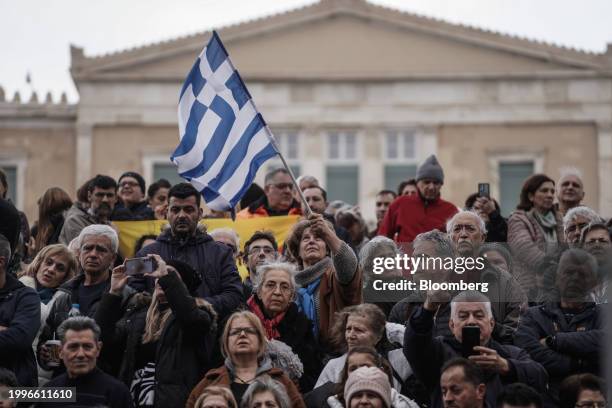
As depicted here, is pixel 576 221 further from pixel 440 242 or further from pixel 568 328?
pixel 568 328

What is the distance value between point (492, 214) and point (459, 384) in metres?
4.86

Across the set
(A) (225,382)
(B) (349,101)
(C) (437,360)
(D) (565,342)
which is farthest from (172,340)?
(B) (349,101)

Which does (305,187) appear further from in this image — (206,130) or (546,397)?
(546,397)

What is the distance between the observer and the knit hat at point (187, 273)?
43.1ft

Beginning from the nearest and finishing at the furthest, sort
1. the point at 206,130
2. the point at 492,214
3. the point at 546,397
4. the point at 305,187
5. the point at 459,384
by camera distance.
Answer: the point at 459,384 < the point at 546,397 < the point at 206,130 < the point at 492,214 < the point at 305,187

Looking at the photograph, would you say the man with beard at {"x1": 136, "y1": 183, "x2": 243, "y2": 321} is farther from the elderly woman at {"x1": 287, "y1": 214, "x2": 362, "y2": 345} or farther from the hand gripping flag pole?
the elderly woman at {"x1": 287, "y1": 214, "x2": 362, "y2": 345}

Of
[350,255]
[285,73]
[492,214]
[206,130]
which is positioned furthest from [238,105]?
[285,73]

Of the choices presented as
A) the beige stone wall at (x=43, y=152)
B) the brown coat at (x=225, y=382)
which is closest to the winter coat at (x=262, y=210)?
the brown coat at (x=225, y=382)

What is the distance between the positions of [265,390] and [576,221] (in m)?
4.01

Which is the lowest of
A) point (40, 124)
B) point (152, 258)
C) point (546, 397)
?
point (546, 397)

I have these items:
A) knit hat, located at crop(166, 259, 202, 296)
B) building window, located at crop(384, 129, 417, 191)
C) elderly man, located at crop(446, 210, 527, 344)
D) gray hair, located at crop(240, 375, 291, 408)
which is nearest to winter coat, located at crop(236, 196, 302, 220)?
elderly man, located at crop(446, 210, 527, 344)

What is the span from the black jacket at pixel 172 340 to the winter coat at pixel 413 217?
13.5ft

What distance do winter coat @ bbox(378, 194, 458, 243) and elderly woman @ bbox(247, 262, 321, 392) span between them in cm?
341

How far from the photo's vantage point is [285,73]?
155 feet
